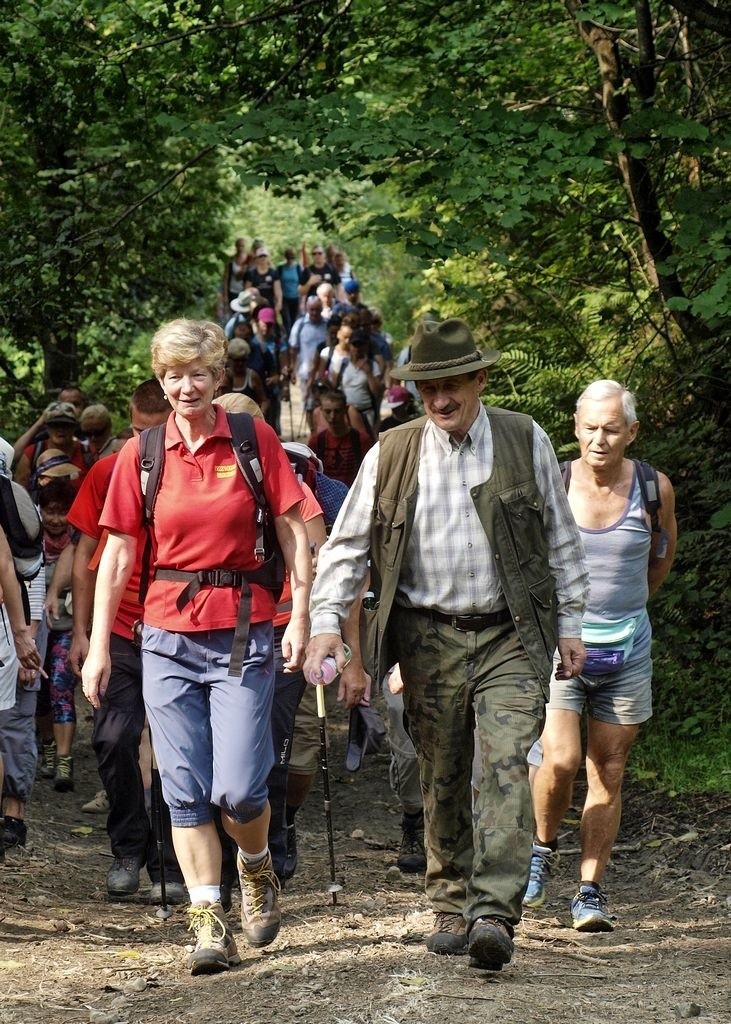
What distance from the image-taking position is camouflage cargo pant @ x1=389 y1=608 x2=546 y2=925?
505cm

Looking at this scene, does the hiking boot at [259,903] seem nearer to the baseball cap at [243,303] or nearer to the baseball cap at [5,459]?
the baseball cap at [5,459]

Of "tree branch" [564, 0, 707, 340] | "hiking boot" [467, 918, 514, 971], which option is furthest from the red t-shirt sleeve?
"tree branch" [564, 0, 707, 340]

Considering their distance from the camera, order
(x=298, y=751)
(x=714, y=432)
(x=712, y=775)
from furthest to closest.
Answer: (x=714, y=432) → (x=712, y=775) → (x=298, y=751)

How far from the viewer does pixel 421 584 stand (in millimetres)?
5348

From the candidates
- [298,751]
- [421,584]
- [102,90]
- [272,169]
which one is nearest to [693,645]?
[298,751]

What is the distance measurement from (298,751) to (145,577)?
1.98 m

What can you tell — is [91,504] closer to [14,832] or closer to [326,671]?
[14,832]

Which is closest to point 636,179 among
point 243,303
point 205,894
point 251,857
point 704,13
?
point 704,13

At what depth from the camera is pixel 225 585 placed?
5410mm

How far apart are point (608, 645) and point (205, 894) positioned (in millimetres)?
1931

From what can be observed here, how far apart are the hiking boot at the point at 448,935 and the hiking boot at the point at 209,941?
0.74 meters

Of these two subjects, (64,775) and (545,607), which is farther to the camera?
(64,775)

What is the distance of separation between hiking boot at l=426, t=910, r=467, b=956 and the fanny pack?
4.03 ft

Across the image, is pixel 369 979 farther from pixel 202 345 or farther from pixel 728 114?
pixel 728 114
